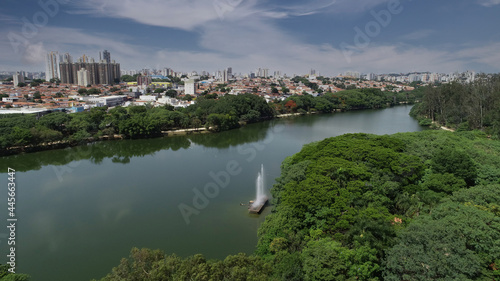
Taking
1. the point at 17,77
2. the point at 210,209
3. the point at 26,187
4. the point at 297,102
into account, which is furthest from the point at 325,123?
the point at 17,77

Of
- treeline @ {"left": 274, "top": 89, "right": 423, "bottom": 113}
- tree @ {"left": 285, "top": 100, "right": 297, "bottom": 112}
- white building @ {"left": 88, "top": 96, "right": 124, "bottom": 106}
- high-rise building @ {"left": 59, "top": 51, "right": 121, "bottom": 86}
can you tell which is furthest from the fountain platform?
high-rise building @ {"left": 59, "top": 51, "right": 121, "bottom": 86}

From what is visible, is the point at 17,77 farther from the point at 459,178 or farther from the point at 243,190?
the point at 459,178

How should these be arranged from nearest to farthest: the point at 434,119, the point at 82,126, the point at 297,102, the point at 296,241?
the point at 296,241
the point at 82,126
the point at 434,119
the point at 297,102

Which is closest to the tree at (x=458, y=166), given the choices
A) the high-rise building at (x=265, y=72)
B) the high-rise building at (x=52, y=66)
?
the high-rise building at (x=52, y=66)

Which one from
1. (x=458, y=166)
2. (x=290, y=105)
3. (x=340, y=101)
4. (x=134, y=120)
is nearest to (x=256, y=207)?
(x=458, y=166)

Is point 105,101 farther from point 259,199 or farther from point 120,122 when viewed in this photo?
point 259,199

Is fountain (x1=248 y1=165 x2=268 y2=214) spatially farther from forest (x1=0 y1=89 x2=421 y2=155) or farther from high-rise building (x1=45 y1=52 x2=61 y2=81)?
high-rise building (x1=45 y1=52 x2=61 y2=81)
